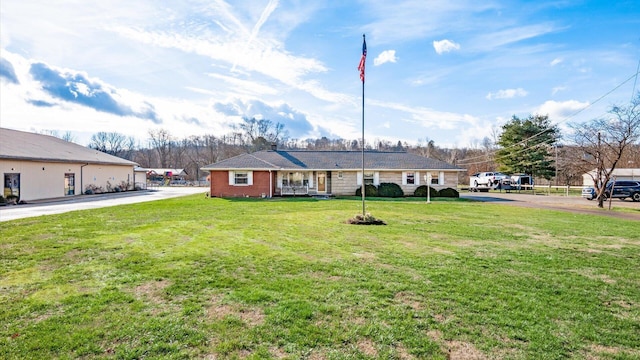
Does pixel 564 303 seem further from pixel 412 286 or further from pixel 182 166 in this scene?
pixel 182 166

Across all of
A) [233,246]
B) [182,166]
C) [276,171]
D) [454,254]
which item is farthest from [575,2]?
[182,166]

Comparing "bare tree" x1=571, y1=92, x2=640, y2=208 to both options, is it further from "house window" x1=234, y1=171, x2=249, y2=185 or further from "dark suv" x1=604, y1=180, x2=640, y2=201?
"house window" x1=234, y1=171, x2=249, y2=185

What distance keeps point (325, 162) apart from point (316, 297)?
75.9 feet

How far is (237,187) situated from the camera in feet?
82.7

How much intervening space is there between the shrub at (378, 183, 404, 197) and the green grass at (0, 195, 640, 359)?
16.8 metres

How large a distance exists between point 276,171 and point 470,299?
2240 cm

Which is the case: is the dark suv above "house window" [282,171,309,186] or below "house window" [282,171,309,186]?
below

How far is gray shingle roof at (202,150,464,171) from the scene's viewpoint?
25536 millimetres

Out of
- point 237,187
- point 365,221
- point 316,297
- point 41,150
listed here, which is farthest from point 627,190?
point 41,150

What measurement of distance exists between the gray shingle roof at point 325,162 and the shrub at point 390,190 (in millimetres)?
1438

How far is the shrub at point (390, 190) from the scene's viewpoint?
25.7 m

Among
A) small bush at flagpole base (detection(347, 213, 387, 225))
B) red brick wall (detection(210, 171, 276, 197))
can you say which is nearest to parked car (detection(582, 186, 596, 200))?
small bush at flagpole base (detection(347, 213, 387, 225))

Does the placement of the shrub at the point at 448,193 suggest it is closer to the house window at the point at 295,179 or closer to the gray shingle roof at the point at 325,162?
the gray shingle roof at the point at 325,162

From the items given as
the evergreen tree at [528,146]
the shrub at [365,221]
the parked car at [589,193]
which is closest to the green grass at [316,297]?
the shrub at [365,221]
